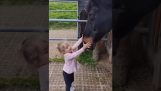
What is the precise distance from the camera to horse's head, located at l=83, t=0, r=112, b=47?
5.50 ft

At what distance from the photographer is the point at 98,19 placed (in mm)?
1741

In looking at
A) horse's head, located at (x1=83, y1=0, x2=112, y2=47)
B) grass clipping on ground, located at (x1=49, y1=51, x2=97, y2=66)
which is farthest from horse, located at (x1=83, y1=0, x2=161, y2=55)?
grass clipping on ground, located at (x1=49, y1=51, x2=97, y2=66)

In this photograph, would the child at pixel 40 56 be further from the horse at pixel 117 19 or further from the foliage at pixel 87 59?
the foliage at pixel 87 59

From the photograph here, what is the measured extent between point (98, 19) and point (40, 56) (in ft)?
1.28

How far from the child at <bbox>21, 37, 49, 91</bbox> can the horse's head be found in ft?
0.77

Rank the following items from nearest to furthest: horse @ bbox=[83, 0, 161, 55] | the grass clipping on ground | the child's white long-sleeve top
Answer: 1. horse @ bbox=[83, 0, 161, 55]
2. the child's white long-sleeve top
3. the grass clipping on ground

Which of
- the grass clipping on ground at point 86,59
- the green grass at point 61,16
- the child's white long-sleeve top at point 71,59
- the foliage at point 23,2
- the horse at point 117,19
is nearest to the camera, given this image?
the horse at point 117,19

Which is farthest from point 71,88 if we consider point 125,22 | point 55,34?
point 55,34

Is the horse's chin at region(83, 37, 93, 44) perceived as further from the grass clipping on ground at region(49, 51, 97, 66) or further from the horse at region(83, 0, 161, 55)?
the grass clipping on ground at region(49, 51, 97, 66)

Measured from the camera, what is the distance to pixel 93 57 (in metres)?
3.37

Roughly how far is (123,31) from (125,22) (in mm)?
73

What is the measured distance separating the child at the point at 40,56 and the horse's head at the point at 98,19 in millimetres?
235

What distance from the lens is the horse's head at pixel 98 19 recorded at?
5.50 ft

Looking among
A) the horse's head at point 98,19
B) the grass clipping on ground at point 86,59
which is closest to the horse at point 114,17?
the horse's head at point 98,19
